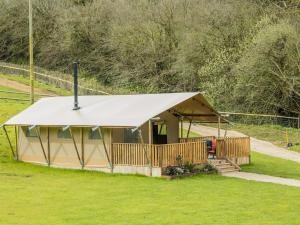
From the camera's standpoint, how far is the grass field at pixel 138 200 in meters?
18.5

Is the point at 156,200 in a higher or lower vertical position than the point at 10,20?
lower

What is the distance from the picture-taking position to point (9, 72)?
7369 cm

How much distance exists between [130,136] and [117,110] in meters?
1.65

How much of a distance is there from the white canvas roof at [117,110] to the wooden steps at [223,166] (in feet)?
9.62

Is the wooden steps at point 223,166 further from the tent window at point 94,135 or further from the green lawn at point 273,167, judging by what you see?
the tent window at point 94,135

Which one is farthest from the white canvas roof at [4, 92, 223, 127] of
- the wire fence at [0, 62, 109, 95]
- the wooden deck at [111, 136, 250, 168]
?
the wire fence at [0, 62, 109, 95]

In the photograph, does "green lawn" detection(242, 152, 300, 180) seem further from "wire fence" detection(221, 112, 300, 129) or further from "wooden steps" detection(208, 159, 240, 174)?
"wire fence" detection(221, 112, 300, 129)

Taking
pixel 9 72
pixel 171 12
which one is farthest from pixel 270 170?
pixel 9 72

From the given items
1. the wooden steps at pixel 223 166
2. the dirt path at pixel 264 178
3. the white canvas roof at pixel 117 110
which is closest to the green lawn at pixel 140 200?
the dirt path at pixel 264 178

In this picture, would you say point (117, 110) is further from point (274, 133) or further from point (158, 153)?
point (274, 133)

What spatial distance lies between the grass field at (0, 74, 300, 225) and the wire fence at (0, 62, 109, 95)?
34578 mm

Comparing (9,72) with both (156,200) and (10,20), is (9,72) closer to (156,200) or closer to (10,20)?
(10,20)

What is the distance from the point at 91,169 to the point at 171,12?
128 ft

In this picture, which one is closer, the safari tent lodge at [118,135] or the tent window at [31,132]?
the safari tent lodge at [118,135]
